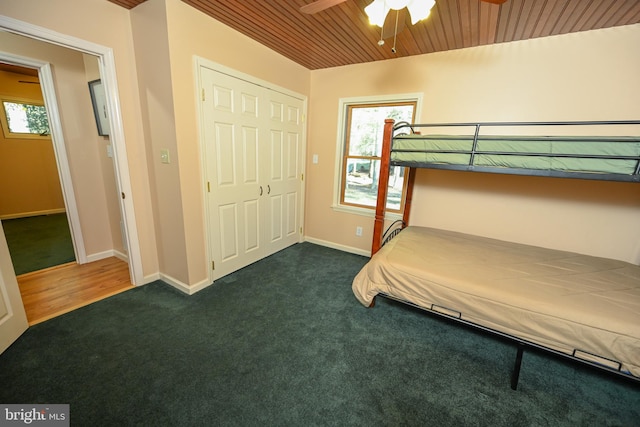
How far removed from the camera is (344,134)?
3.32 m

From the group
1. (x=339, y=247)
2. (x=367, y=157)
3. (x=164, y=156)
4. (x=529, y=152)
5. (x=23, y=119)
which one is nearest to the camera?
(x=529, y=152)

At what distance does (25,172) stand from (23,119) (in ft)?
3.04

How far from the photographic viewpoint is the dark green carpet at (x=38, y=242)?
277 cm

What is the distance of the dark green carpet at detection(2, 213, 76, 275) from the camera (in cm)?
277

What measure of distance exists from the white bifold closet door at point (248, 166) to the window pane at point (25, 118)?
4.28 metres

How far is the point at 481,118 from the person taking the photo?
246cm

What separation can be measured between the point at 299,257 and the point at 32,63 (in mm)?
3356

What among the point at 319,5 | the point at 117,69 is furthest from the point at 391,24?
the point at 117,69

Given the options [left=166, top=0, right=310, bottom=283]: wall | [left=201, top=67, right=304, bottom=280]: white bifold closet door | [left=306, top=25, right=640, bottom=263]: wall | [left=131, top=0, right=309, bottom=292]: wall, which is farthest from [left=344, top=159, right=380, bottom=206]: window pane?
[left=131, top=0, right=309, bottom=292]: wall

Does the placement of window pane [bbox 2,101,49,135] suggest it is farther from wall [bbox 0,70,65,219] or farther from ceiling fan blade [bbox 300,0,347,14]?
ceiling fan blade [bbox 300,0,347,14]

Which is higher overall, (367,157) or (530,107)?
(530,107)

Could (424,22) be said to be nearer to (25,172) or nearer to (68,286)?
(68,286)

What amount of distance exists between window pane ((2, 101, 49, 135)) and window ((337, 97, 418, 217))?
5250 mm

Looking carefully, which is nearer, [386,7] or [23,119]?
[386,7]
